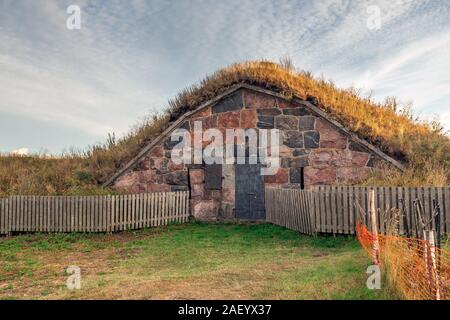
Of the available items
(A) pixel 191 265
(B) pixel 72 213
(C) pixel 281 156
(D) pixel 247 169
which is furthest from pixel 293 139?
(B) pixel 72 213

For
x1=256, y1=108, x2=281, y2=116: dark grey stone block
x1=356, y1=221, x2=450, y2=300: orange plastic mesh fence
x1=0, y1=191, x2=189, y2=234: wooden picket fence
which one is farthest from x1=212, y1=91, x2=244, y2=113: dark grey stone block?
x1=356, y1=221, x2=450, y2=300: orange plastic mesh fence

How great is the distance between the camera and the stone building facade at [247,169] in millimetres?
14102

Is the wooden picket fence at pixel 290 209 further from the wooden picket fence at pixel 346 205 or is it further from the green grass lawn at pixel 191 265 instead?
the green grass lawn at pixel 191 265

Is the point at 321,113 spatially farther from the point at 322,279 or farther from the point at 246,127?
the point at 322,279

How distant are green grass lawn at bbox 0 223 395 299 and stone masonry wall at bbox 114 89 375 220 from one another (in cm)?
164

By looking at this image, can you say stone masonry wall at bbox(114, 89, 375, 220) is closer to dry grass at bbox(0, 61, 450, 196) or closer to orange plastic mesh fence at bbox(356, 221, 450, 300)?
dry grass at bbox(0, 61, 450, 196)

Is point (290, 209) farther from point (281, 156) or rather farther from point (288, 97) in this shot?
point (288, 97)

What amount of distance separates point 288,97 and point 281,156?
2.22 m

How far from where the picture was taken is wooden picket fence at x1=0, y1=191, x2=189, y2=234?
1377 centimetres

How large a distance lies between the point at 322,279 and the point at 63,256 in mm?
7326

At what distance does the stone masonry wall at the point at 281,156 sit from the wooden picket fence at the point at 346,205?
1891mm

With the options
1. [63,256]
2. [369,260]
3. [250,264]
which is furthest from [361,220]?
[63,256]

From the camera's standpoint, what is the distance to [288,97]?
14.8 m

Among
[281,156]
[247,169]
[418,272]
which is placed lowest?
[418,272]
